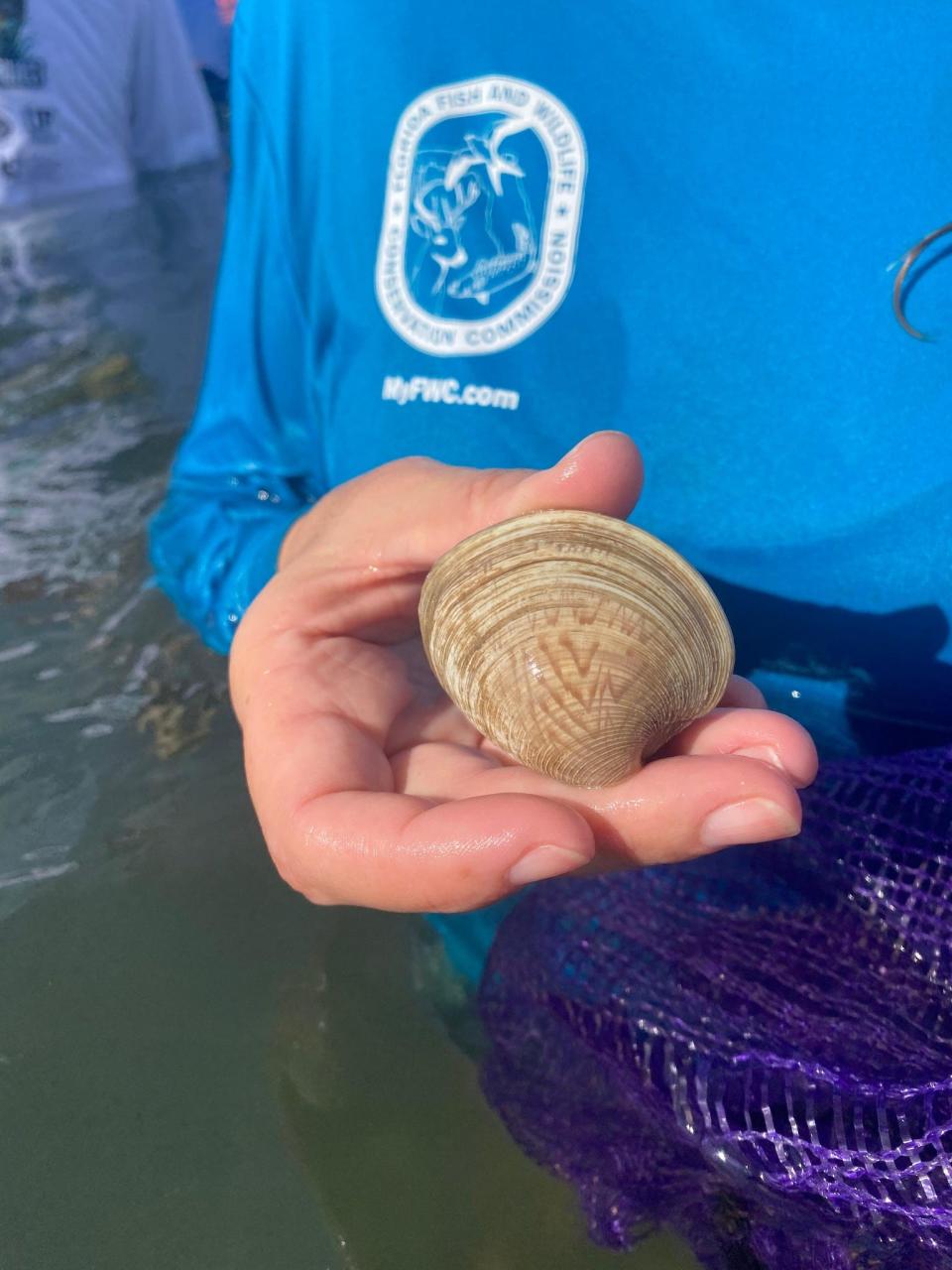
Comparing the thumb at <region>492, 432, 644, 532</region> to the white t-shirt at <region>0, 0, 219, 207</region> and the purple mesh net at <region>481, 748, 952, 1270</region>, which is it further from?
the white t-shirt at <region>0, 0, 219, 207</region>

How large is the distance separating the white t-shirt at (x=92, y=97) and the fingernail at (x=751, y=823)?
386 inches

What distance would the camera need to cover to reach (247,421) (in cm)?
290

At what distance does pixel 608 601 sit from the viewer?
1638 millimetres

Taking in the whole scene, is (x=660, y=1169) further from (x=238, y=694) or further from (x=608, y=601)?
(x=238, y=694)

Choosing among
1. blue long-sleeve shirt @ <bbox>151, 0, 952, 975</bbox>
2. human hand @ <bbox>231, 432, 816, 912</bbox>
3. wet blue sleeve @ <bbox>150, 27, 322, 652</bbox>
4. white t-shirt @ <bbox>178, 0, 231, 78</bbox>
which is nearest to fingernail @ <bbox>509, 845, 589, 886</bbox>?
human hand @ <bbox>231, 432, 816, 912</bbox>

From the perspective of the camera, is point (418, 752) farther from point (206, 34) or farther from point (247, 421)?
point (206, 34)

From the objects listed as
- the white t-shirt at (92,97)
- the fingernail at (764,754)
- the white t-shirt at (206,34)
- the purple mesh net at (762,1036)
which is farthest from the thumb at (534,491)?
the white t-shirt at (206,34)

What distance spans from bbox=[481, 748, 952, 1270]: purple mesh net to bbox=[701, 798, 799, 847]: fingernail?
489mm

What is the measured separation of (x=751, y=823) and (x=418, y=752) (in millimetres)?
721

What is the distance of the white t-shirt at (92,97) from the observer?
347 inches

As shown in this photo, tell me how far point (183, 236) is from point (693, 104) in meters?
7.57

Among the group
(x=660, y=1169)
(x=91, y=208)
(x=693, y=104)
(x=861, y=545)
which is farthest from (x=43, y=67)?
(x=660, y=1169)

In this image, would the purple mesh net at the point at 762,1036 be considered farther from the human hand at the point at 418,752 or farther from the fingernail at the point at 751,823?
the fingernail at the point at 751,823

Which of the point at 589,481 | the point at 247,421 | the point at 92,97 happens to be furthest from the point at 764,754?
the point at 92,97
